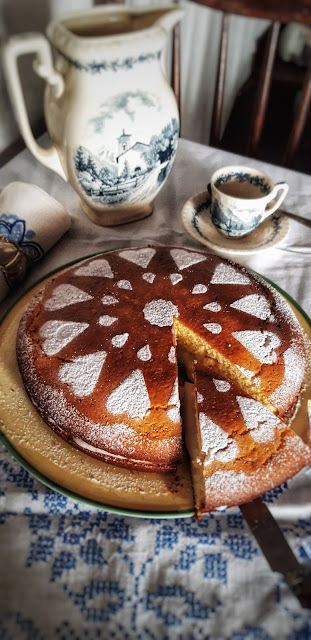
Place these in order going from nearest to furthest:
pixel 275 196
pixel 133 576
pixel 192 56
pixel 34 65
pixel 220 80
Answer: pixel 133 576 → pixel 34 65 → pixel 275 196 → pixel 220 80 → pixel 192 56

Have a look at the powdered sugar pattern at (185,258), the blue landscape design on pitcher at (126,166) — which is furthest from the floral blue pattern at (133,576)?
the blue landscape design on pitcher at (126,166)

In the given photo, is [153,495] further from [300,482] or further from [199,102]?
[199,102]

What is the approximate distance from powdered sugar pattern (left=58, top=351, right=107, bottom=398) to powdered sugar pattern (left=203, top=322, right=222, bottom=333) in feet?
0.50

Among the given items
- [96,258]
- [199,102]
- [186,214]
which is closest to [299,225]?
[186,214]

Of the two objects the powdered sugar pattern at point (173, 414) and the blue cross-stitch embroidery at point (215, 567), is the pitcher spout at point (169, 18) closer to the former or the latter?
the powdered sugar pattern at point (173, 414)

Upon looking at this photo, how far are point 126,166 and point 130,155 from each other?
2 centimetres

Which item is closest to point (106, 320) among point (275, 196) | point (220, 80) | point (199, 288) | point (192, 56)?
point (199, 288)

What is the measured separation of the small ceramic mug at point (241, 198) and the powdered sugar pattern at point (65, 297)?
0.29 metres

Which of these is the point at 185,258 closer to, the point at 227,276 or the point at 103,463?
the point at 227,276

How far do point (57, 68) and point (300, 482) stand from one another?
2.18 feet

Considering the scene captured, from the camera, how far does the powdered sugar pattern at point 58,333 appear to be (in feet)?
2.03

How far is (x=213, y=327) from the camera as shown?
0.65 m

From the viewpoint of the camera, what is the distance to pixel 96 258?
0.74 metres

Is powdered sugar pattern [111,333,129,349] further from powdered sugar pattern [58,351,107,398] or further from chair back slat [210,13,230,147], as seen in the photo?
chair back slat [210,13,230,147]
